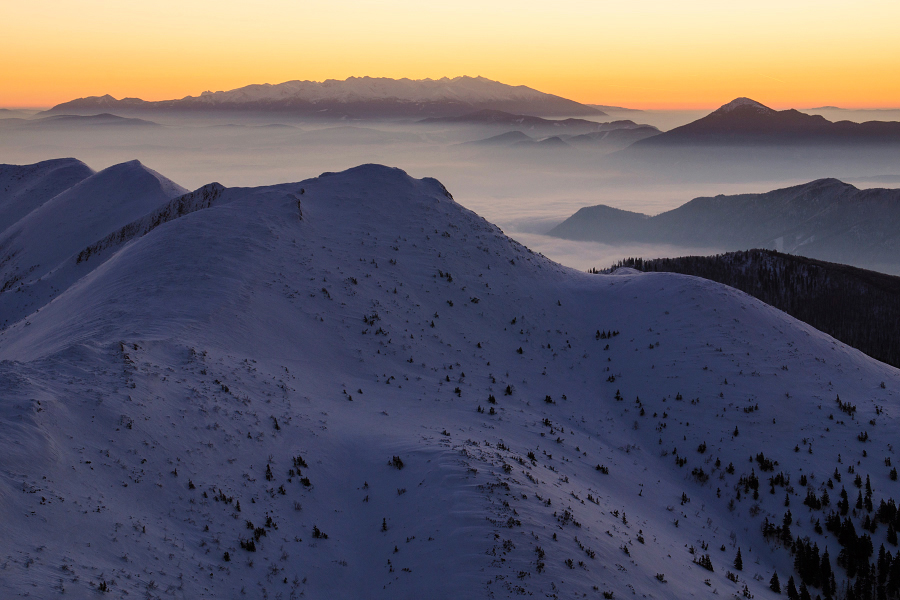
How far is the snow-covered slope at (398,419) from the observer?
1515cm

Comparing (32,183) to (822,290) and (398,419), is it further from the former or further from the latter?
(822,290)

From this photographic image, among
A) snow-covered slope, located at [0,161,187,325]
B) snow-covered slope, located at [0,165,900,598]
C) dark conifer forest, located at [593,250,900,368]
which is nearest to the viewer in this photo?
snow-covered slope, located at [0,165,900,598]

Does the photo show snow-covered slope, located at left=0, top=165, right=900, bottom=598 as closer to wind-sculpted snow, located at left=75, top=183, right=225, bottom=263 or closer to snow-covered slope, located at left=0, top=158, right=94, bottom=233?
wind-sculpted snow, located at left=75, top=183, right=225, bottom=263

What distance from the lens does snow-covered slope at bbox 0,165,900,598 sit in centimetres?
1515

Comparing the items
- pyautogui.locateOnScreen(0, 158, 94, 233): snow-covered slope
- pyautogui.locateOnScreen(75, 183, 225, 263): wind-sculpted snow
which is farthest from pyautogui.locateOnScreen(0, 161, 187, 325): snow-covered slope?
pyautogui.locateOnScreen(75, 183, 225, 263): wind-sculpted snow

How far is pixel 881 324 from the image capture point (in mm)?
134250

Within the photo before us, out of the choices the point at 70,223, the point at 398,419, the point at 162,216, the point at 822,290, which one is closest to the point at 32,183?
the point at 70,223

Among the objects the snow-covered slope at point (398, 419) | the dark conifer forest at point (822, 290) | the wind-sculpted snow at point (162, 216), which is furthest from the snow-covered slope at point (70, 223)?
the dark conifer forest at point (822, 290)

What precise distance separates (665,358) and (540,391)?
8791 mm

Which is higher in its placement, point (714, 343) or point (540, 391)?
point (714, 343)

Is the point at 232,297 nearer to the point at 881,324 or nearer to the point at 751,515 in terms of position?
the point at 751,515

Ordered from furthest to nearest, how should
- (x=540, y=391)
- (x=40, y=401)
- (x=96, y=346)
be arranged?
(x=540, y=391) < (x=96, y=346) < (x=40, y=401)

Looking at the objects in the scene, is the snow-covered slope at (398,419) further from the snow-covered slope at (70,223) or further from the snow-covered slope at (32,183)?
the snow-covered slope at (32,183)

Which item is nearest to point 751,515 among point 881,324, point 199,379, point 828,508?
point 828,508
